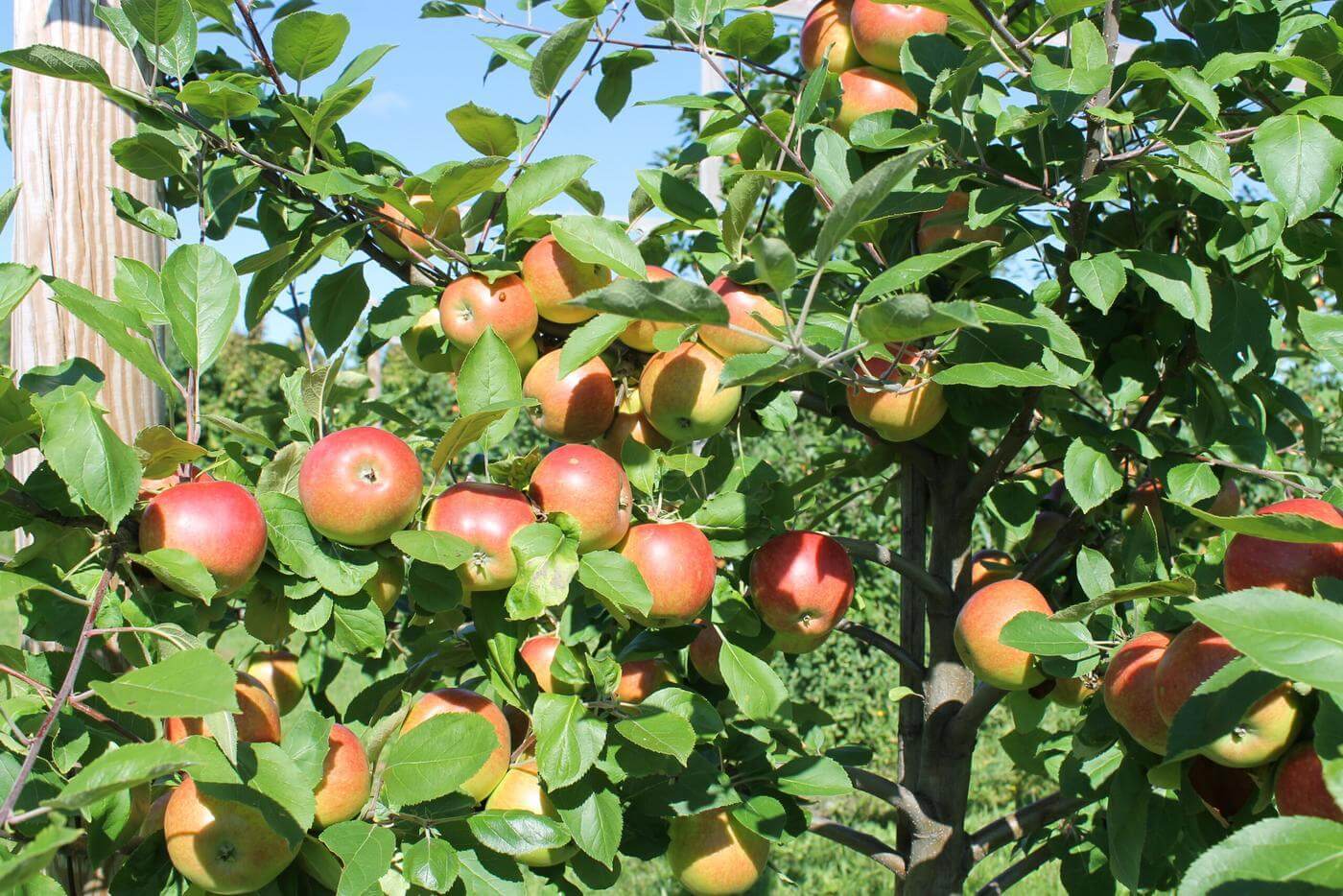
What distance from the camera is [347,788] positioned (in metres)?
1.12

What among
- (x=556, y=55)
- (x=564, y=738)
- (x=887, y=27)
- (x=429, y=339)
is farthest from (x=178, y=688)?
(x=887, y=27)

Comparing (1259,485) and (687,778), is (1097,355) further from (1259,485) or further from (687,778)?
(1259,485)

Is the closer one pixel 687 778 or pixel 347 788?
pixel 347 788

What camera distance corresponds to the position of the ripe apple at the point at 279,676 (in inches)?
63.7

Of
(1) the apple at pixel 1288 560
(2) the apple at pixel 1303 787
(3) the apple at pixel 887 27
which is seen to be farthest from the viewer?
(3) the apple at pixel 887 27

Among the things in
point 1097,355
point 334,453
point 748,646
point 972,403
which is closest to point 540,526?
point 334,453

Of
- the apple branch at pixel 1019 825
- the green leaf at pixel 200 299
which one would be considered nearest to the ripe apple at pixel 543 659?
the green leaf at pixel 200 299

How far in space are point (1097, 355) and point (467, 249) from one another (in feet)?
2.93

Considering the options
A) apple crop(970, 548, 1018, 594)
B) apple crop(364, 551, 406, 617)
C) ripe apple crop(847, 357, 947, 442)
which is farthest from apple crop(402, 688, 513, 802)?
apple crop(970, 548, 1018, 594)

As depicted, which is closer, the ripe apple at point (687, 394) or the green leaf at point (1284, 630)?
the green leaf at point (1284, 630)

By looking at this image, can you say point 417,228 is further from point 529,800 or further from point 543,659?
point 529,800

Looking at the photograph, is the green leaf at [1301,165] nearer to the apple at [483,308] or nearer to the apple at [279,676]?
the apple at [483,308]

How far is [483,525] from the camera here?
1.10m

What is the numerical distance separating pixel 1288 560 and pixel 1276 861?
1.07ft
